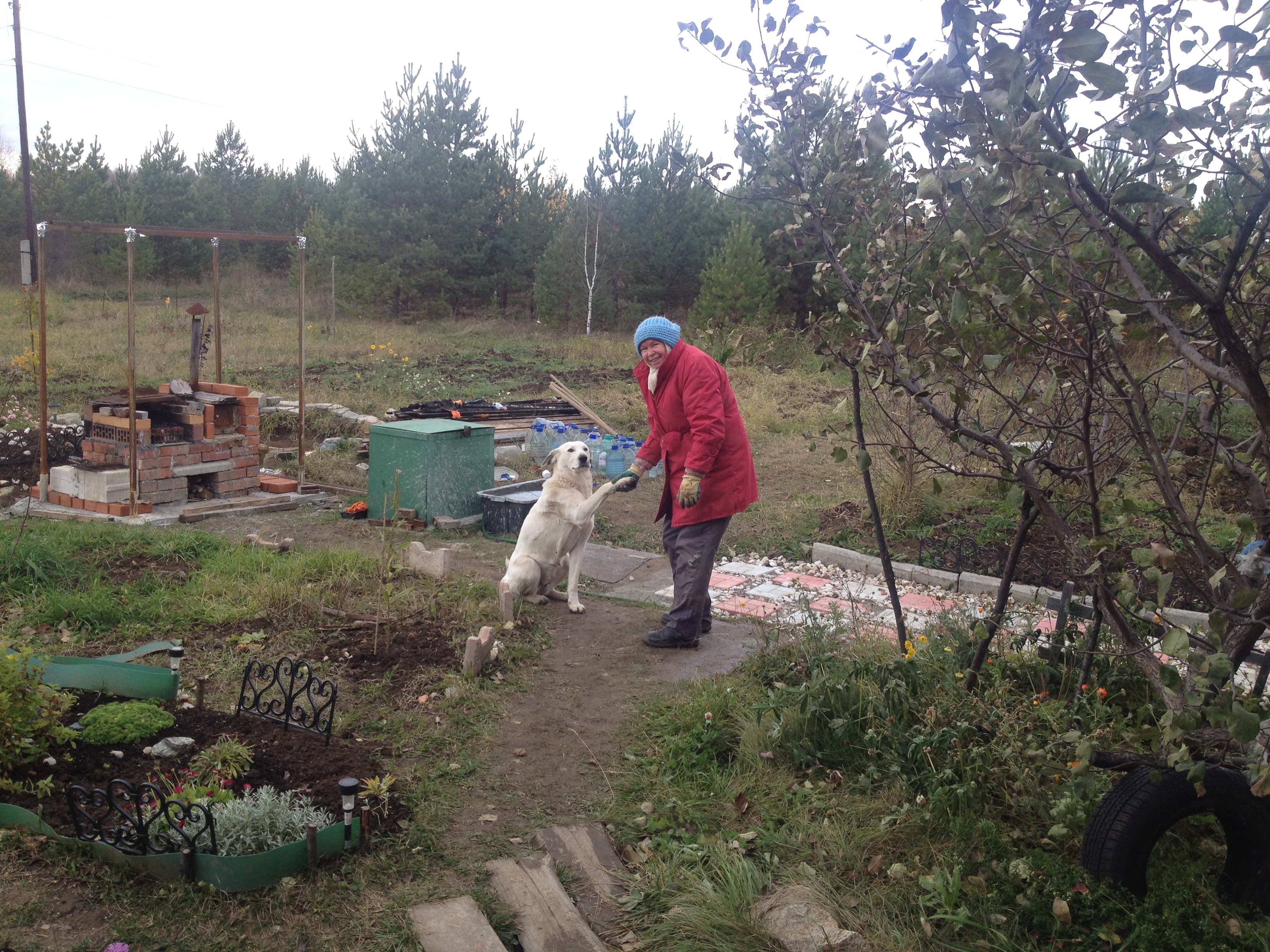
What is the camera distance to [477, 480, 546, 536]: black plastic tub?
8230 mm

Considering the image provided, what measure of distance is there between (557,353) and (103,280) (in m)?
17.8

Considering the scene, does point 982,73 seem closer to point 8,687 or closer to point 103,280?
point 8,687

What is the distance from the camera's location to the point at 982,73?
6.17 feet

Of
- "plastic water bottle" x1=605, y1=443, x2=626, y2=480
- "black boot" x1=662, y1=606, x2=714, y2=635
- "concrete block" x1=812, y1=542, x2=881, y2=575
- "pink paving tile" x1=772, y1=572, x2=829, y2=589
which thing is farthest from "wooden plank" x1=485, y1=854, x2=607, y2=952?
"plastic water bottle" x1=605, y1=443, x2=626, y2=480

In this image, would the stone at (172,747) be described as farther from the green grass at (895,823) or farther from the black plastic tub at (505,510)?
the black plastic tub at (505,510)

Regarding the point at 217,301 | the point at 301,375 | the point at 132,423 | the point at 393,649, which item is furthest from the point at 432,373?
the point at 393,649

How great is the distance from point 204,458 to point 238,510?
628 millimetres

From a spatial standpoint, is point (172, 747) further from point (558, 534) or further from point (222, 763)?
point (558, 534)

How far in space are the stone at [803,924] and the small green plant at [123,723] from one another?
2.40 m

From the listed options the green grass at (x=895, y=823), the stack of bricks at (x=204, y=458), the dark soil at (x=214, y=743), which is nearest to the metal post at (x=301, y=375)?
the stack of bricks at (x=204, y=458)

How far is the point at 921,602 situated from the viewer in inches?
258

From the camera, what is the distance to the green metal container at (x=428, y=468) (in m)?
8.38

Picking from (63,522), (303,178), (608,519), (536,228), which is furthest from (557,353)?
(303,178)

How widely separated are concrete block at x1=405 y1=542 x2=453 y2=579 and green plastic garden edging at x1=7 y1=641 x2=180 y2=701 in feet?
8.25
